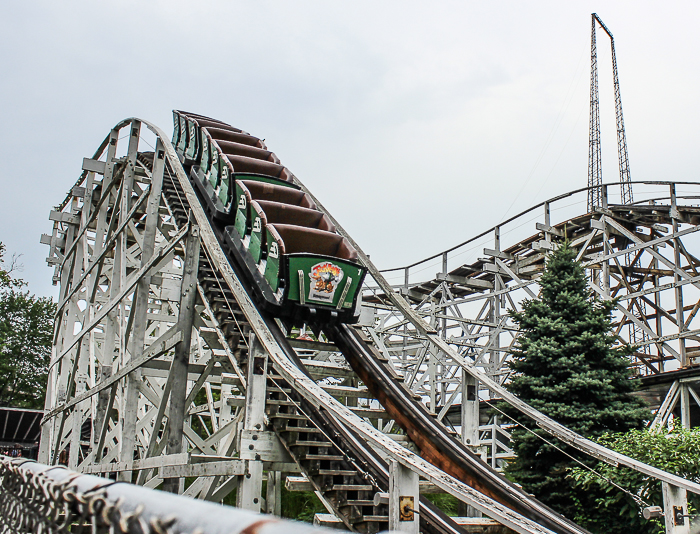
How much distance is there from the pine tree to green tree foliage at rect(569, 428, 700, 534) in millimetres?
343

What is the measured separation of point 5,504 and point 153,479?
6468mm

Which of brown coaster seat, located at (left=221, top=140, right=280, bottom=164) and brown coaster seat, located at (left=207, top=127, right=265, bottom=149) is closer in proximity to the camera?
brown coaster seat, located at (left=221, top=140, right=280, bottom=164)

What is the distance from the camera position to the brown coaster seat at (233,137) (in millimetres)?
14156

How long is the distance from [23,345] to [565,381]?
105ft

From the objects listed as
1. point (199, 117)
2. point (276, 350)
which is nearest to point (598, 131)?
point (199, 117)

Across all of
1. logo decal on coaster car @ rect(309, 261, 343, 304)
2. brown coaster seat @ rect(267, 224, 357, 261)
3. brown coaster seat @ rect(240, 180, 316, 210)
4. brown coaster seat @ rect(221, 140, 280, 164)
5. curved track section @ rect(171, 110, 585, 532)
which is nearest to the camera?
curved track section @ rect(171, 110, 585, 532)

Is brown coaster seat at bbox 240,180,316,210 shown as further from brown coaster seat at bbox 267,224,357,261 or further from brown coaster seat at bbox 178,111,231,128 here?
brown coaster seat at bbox 178,111,231,128

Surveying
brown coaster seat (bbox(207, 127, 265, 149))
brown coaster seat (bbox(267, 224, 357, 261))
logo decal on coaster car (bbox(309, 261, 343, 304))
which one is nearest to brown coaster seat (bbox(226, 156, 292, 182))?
brown coaster seat (bbox(207, 127, 265, 149))

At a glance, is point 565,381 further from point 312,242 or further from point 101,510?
point 101,510

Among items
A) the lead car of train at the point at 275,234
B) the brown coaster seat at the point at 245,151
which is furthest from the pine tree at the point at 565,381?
the brown coaster seat at the point at 245,151

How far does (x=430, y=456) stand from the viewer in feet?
23.4

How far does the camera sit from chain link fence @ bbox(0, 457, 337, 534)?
1.22m

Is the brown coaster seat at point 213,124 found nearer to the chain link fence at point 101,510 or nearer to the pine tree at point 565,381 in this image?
the pine tree at point 565,381

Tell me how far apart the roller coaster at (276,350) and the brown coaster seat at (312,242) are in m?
0.02
